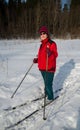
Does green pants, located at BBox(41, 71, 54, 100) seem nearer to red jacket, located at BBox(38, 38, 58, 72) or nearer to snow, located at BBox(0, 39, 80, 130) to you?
red jacket, located at BBox(38, 38, 58, 72)

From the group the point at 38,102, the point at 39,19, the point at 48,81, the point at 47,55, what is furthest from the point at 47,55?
the point at 39,19

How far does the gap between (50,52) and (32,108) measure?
4.49 ft

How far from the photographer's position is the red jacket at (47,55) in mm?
6031

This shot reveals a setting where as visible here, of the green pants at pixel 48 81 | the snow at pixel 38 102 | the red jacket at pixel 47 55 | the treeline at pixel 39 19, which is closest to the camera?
the snow at pixel 38 102

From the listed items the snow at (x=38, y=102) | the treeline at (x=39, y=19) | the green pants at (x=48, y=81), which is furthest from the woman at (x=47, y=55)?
the treeline at (x=39, y=19)

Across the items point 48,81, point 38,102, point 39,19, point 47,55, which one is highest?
point 47,55

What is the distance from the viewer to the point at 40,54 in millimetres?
6250

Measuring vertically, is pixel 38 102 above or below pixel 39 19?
above

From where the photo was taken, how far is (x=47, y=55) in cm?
596

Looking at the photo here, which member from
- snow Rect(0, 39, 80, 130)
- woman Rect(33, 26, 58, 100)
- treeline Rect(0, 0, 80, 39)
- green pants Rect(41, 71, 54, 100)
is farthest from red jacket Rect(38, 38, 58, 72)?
treeline Rect(0, 0, 80, 39)

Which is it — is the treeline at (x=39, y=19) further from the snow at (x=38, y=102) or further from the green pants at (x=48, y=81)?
the green pants at (x=48, y=81)

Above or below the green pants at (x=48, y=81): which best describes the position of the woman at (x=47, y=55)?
above

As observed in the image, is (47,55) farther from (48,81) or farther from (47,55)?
(48,81)

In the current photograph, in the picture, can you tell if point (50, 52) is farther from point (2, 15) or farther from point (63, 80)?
point (2, 15)
